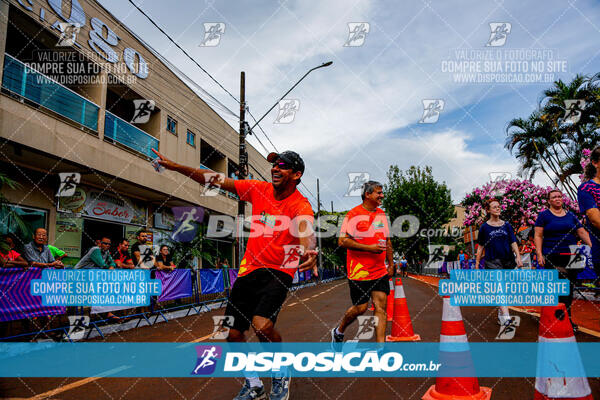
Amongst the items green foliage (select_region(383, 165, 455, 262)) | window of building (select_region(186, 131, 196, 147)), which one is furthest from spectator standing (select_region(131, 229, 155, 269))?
green foliage (select_region(383, 165, 455, 262))

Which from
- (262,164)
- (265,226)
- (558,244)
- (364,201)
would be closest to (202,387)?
(265,226)

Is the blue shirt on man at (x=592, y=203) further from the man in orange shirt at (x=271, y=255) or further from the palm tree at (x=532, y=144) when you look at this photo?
the palm tree at (x=532, y=144)

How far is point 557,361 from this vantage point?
8.89ft

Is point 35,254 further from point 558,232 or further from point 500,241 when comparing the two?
point 558,232

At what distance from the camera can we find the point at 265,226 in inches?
131

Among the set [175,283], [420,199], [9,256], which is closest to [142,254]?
[175,283]

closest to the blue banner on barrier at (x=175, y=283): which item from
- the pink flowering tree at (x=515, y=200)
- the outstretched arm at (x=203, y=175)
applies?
the outstretched arm at (x=203, y=175)

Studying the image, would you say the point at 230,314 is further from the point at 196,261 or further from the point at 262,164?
the point at 262,164

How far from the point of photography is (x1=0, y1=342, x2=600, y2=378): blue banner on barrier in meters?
3.06

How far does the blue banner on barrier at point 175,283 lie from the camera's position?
9.51m

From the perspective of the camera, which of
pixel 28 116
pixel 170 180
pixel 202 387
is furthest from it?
pixel 170 180

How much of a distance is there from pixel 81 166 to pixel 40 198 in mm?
1357

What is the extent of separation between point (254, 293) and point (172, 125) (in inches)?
667

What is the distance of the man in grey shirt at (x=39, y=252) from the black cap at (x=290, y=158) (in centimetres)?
516
